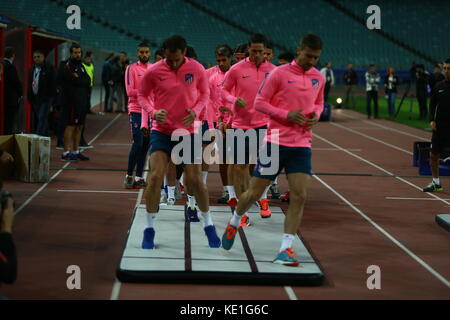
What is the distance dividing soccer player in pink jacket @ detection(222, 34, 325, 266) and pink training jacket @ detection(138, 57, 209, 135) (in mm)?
718

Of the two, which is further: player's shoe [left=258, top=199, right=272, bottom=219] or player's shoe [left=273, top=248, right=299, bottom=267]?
player's shoe [left=258, top=199, right=272, bottom=219]

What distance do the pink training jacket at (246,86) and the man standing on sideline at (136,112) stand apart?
224 centimetres

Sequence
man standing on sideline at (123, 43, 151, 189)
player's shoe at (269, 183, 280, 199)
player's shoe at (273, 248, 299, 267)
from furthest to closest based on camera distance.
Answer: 1. player's shoe at (269, 183, 280, 199)
2. man standing on sideline at (123, 43, 151, 189)
3. player's shoe at (273, 248, 299, 267)

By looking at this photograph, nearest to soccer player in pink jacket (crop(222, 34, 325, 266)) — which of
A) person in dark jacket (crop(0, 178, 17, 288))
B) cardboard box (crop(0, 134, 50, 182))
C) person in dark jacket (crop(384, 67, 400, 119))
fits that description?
person in dark jacket (crop(0, 178, 17, 288))

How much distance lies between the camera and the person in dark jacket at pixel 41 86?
50.9ft

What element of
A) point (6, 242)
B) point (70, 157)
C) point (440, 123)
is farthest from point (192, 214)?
point (70, 157)

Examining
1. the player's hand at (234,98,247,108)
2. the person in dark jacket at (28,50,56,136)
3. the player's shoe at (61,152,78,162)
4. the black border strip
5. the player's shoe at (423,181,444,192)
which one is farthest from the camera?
the person in dark jacket at (28,50,56,136)

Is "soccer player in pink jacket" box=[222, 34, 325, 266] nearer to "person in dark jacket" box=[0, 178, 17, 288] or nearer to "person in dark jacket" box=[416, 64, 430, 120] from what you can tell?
"person in dark jacket" box=[0, 178, 17, 288]

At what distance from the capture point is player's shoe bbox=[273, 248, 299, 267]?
704 cm

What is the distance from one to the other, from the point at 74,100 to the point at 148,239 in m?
7.56

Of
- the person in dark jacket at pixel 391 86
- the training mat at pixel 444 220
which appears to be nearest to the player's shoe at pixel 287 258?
the training mat at pixel 444 220

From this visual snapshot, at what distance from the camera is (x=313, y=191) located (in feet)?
39.3
